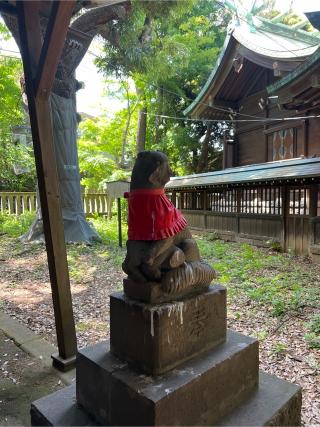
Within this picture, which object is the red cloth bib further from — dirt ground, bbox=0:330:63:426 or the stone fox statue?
dirt ground, bbox=0:330:63:426

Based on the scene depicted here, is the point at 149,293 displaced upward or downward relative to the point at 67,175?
downward

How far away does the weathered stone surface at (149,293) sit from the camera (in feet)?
5.47

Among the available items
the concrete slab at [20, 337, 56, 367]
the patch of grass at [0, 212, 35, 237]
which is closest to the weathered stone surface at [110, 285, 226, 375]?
the concrete slab at [20, 337, 56, 367]

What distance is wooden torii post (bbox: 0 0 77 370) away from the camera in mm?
2143

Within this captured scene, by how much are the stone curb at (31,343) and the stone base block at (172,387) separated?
79 cm

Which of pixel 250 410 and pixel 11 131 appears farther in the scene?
pixel 11 131

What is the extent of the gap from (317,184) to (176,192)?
637 centimetres

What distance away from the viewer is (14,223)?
10.6 meters

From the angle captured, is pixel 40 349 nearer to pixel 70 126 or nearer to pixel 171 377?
pixel 171 377

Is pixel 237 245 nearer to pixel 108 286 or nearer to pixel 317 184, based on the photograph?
pixel 317 184

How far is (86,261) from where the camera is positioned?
6660mm

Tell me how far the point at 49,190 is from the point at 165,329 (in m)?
1.46

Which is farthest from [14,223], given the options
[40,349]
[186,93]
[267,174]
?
[186,93]

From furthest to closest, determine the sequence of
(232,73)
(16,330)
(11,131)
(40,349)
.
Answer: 1. (11,131)
2. (232,73)
3. (16,330)
4. (40,349)
